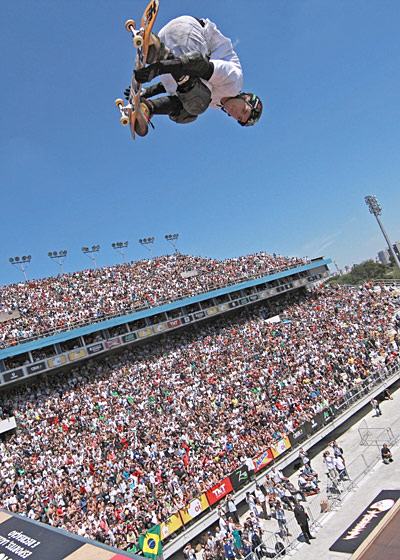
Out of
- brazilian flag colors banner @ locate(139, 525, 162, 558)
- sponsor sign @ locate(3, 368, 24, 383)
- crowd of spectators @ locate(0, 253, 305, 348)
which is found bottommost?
brazilian flag colors banner @ locate(139, 525, 162, 558)

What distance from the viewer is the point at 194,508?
15.5 m

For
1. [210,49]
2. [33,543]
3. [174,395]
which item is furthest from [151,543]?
[210,49]

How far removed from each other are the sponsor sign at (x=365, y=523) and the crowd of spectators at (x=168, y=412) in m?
5.96

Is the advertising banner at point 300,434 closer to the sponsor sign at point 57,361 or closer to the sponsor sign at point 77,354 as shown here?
the sponsor sign at point 77,354

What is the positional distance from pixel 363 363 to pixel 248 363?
7.05 m

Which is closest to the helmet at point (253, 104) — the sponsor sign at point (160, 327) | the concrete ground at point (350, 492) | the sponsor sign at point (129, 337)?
the concrete ground at point (350, 492)

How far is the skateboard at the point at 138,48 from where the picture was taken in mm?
4309

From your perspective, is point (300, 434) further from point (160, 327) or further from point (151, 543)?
point (160, 327)

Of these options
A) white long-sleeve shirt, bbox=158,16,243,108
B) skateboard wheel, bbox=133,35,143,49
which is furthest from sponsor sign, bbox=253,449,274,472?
skateboard wheel, bbox=133,35,143,49

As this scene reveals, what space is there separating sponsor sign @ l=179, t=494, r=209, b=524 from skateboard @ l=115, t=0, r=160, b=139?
14219 millimetres

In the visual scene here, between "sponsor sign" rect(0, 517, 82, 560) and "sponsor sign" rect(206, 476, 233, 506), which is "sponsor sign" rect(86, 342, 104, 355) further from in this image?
"sponsor sign" rect(0, 517, 82, 560)

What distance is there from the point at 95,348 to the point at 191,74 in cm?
2594

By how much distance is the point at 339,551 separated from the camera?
11.4m

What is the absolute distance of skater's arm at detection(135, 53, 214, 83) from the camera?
4566mm
